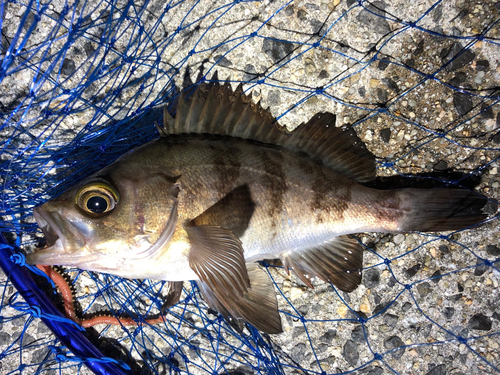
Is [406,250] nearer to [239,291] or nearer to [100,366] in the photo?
[239,291]

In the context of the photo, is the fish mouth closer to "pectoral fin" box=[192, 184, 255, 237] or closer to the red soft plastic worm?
"pectoral fin" box=[192, 184, 255, 237]

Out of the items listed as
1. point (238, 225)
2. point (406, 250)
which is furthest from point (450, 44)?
point (238, 225)

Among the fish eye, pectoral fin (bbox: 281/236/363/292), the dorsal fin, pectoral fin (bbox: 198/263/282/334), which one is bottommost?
pectoral fin (bbox: 198/263/282/334)

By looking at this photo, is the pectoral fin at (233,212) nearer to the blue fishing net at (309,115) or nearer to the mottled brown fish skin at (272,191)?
the mottled brown fish skin at (272,191)

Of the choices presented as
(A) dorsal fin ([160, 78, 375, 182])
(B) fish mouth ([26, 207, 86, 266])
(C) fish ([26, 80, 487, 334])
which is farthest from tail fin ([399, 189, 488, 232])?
(B) fish mouth ([26, 207, 86, 266])

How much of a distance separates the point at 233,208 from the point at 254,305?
56cm

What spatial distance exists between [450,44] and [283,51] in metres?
1.00

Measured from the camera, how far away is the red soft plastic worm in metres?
2.11

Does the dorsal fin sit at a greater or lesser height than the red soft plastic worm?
greater

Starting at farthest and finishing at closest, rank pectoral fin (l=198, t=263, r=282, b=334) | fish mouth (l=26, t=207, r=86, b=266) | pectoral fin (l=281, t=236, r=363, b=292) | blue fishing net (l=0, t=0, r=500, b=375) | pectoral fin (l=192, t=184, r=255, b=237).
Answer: blue fishing net (l=0, t=0, r=500, b=375) → pectoral fin (l=281, t=236, r=363, b=292) → pectoral fin (l=198, t=263, r=282, b=334) → pectoral fin (l=192, t=184, r=255, b=237) → fish mouth (l=26, t=207, r=86, b=266)

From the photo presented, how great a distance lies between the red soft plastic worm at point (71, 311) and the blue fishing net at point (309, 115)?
0.07 meters

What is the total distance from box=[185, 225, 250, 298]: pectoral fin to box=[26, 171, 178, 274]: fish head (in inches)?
5.6

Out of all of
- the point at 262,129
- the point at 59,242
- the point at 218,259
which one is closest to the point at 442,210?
the point at 262,129

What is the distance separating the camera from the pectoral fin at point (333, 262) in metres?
1.91
